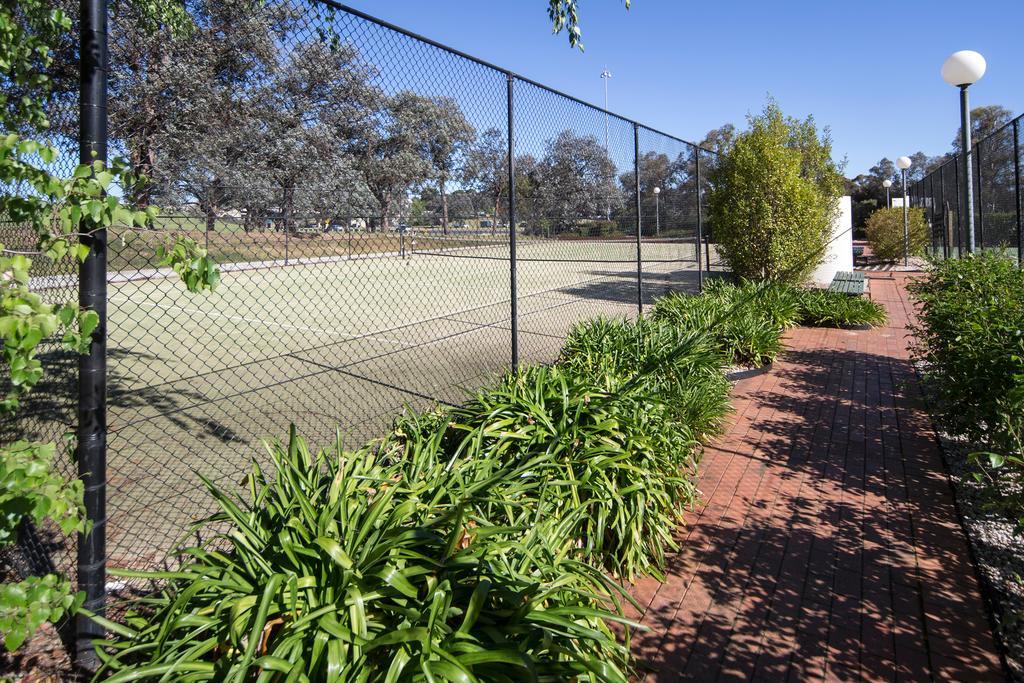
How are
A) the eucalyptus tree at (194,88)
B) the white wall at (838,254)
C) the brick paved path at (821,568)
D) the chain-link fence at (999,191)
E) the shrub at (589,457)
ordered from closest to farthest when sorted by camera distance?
the brick paved path at (821,568)
the eucalyptus tree at (194,88)
the shrub at (589,457)
the chain-link fence at (999,191)
the white wall at (838,254)

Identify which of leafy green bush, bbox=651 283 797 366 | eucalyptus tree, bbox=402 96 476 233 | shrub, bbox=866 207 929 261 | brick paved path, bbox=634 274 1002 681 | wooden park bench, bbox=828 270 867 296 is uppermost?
shrub, bbox=866 207 929 261

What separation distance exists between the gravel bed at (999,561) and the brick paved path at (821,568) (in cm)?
6

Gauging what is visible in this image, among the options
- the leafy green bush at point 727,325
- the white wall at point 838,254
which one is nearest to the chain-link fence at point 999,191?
the leafy green bush at point 727,325

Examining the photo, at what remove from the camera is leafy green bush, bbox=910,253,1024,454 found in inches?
142

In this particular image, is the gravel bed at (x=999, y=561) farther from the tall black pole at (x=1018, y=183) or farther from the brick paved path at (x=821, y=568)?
the tall black pole at (x=1018, y=183)

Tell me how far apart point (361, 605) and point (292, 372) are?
243 inches

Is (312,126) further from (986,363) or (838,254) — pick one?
(838,254)

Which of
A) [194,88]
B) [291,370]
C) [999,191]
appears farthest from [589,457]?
[999,191]

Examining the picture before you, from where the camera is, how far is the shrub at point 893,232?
21.4m

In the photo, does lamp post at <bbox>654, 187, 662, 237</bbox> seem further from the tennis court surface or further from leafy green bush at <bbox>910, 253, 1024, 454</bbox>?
leafy green bush at <bbox>910, 253, 1024, 454</bbox>

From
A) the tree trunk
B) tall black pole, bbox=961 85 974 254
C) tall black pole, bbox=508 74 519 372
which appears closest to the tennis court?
the tree trunk

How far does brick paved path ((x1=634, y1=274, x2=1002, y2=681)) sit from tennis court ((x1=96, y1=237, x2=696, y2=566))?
1956 millimetres

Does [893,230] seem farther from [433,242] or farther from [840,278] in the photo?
[433,242]

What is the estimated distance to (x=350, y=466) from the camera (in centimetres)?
293
